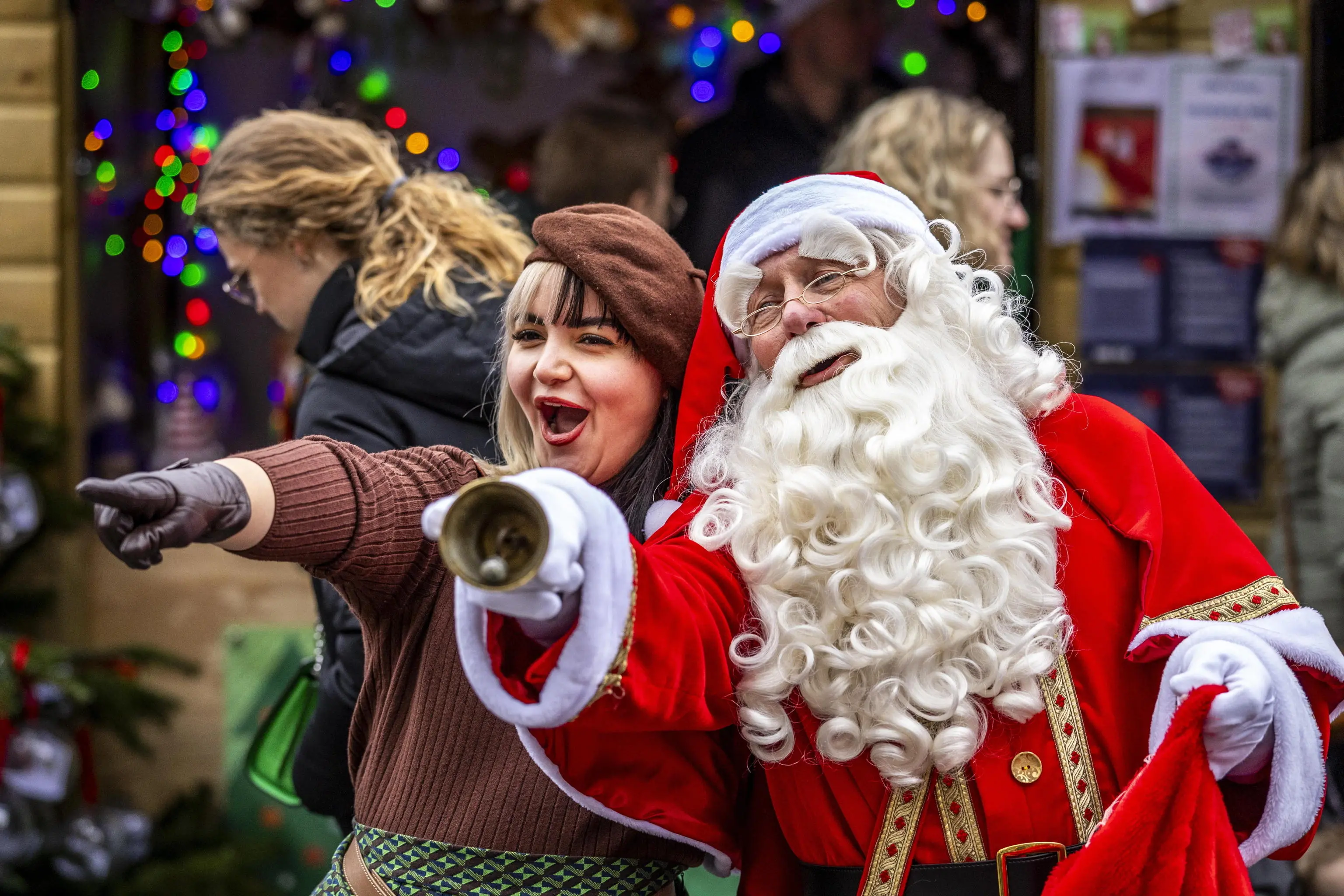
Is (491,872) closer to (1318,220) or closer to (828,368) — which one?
(828,368)

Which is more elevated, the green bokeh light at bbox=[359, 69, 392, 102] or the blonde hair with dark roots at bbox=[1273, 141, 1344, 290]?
the green bokeh light at bbox=[359, 69, 392, 102]

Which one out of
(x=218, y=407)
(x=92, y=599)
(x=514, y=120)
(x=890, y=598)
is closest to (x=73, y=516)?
(x=92, y=599)

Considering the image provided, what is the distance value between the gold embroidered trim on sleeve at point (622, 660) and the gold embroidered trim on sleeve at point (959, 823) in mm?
450

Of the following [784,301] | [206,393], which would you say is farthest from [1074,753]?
[206,393]

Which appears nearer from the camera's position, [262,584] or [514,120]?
[262,584]

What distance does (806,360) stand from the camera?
167 cm

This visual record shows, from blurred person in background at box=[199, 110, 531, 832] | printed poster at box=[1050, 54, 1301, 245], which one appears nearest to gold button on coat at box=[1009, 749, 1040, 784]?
blurred person in background at box=[199, 110, 531, 832]

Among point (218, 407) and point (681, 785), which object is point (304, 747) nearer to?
point (681, 785)

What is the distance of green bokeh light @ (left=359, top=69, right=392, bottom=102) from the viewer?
4.64 metres

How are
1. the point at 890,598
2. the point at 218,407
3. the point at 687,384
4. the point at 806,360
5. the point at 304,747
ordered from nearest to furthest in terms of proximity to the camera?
the point at 890,598
the point at 806,360
the point at 687,384
the point at 304,747
the point at 218,407

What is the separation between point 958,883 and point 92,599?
3.41 metres

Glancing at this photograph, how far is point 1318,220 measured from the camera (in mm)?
3387

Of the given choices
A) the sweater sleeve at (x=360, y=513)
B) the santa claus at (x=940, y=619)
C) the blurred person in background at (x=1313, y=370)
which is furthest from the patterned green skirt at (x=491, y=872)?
the blurred person in background at (x=1313, y=370)

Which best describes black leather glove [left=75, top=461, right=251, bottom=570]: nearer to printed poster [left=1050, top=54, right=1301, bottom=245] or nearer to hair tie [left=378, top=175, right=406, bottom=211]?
hair tie [left=378, top=175, right=406, bottom=211]
